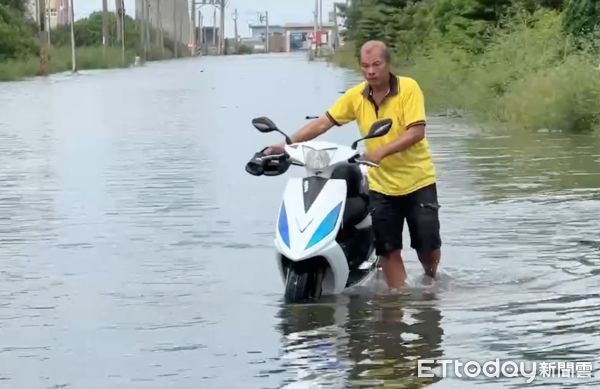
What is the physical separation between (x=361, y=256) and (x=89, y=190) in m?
7.72

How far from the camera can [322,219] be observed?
869 centimetres

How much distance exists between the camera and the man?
8773 millimetres

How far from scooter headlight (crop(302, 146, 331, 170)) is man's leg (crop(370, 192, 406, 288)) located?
474 millimetres

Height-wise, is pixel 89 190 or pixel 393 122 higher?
pixel 393 122

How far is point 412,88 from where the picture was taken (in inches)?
350

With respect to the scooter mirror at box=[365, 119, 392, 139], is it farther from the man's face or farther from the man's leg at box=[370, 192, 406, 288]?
the man's leg at box=[370, 192, 406, 288]

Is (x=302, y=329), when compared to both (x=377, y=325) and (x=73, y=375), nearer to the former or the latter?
(x=377, y=325)

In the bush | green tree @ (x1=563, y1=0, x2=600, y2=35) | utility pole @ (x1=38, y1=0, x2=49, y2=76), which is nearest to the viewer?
the bush

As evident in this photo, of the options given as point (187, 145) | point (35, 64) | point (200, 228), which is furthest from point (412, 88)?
point (35, 64)

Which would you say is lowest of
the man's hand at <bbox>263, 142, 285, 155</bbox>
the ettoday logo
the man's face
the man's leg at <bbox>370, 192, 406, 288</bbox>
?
the ettoday logo

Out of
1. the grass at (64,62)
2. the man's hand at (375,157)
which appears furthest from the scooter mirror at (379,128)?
the grass at (64,62)

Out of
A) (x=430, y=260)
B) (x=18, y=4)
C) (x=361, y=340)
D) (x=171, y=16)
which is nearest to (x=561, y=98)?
(x=430, y=260)

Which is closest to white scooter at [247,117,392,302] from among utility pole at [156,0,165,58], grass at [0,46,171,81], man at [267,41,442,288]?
man at [267,41,442,288]

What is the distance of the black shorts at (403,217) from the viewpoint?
906 centimetres
